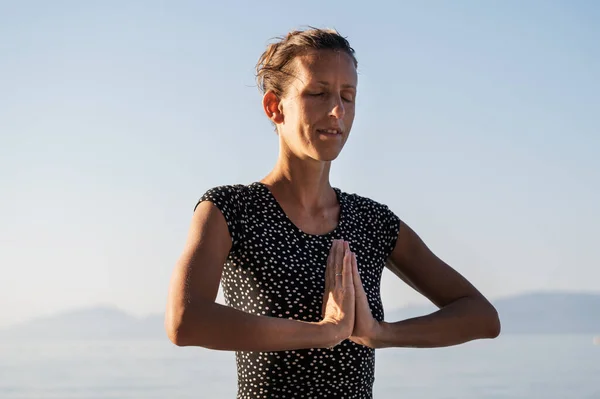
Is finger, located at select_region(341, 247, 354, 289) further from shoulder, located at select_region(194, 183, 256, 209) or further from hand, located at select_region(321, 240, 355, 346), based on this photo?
shoulder, located at select_region(194, 183, 256, 209)

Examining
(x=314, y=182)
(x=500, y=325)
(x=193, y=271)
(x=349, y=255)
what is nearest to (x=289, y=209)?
(x=314, y=182)

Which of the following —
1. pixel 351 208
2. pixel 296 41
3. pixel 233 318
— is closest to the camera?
pixel 233 318

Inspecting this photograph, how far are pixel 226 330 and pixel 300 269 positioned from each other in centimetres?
35

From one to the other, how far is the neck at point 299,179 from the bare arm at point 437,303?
0.32 meters

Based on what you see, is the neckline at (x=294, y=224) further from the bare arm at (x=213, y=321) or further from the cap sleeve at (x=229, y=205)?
the bare arm at (x=213, y=321)

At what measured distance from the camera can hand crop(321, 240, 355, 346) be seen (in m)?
2.15

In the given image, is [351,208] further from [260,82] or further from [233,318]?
[233,318]

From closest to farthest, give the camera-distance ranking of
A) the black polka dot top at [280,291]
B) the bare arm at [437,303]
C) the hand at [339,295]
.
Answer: the hand at [339,295] → the black polka dot top at [280,291] → the bare arm at [437,303]

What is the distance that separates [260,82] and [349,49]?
27 cm

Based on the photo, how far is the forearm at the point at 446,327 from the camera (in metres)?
2.30

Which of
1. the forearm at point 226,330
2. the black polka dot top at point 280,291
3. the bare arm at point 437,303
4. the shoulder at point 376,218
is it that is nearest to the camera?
the forearm at point 226,330

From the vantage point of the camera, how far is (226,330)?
6.64ft

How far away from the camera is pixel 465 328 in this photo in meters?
2.51

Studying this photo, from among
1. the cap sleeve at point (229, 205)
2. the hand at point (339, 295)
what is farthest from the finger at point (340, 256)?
the cap sleeve at point (229, 205)
